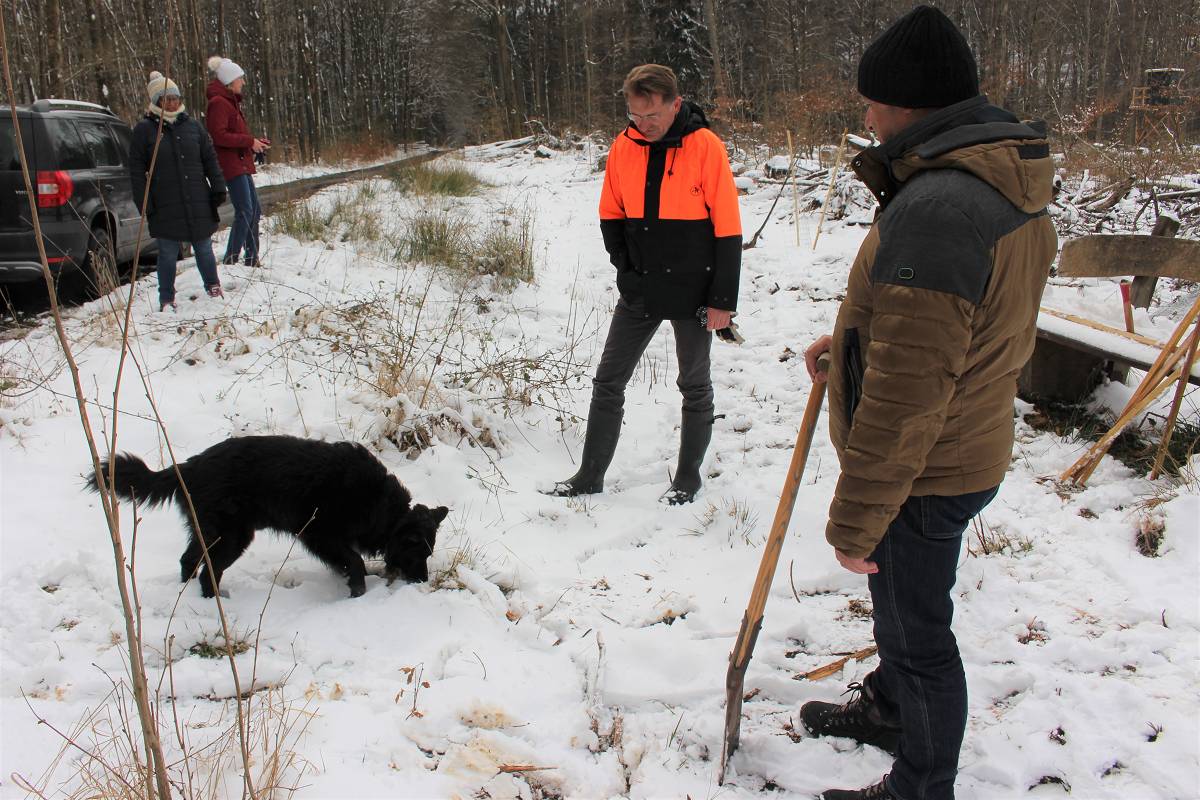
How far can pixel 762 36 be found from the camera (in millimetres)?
28859

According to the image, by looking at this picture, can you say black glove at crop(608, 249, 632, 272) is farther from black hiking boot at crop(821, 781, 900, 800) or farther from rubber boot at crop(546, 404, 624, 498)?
black hiking boot at crop(821, 781, 900, 800)

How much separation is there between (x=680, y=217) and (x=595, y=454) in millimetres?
1364

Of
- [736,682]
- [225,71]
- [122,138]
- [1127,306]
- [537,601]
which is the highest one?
[225,71]

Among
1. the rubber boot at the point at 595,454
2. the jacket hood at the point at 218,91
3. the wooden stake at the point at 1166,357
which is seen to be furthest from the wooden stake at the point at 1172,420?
the jacket hood at the point at 218,91

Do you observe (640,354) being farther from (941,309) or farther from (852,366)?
(941,309)

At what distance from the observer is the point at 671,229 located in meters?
3.59

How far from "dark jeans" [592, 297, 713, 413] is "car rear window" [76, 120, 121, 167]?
6366mm

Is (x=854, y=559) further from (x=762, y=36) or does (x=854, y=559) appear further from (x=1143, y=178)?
(x=762, y=36)

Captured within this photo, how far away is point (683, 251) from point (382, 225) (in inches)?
261

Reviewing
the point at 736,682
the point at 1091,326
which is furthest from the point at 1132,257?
the point at 736,682

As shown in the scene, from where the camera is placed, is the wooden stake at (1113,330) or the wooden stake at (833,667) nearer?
the wooden stake at (833,667)

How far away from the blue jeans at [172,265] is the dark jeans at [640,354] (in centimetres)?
403

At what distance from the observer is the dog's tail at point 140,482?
9.34ft

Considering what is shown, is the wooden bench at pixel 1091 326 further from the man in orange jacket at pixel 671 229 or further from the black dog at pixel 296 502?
the black dog at pixel 296 502
